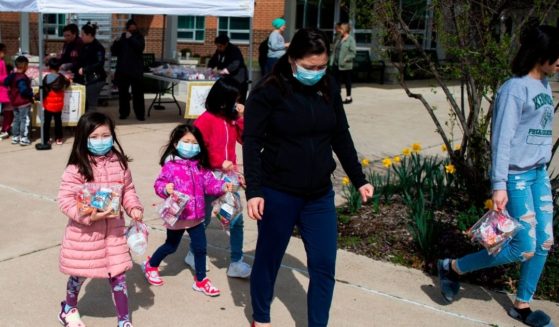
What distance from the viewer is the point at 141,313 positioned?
406cm

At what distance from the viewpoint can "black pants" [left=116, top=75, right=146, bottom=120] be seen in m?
11.1

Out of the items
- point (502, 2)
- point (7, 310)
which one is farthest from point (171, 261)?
point (502, 2)

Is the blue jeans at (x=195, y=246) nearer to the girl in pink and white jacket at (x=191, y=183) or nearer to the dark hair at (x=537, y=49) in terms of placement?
the girl in pink and white jacket at (x=191, y=183)

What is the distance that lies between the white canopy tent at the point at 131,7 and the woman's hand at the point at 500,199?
6.26 m

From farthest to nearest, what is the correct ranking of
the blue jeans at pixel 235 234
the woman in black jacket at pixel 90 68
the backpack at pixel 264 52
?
the backpack at pixel 264 52 < the woman in black jacket at pixel 90 68 < the blue jeans at pixel 235 234

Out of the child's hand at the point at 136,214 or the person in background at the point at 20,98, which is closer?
the child's hand at the point at 136,214

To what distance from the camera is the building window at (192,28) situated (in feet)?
79.7

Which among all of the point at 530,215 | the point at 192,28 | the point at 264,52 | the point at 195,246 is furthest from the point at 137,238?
the point at 192,28

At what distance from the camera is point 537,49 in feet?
12.8

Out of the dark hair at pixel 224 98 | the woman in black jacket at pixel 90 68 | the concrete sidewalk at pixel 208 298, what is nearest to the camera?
the concrete sidewalk at pixel 208 298

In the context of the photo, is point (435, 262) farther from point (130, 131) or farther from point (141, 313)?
point (130, 131)

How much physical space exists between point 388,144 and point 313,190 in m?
6.68

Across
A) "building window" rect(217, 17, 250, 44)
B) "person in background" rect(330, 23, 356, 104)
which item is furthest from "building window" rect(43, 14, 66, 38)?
"person in background" rect(330, 23, 356, 104)

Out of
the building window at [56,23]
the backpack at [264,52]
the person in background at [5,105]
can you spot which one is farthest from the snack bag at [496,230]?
the building window at [56,23]
